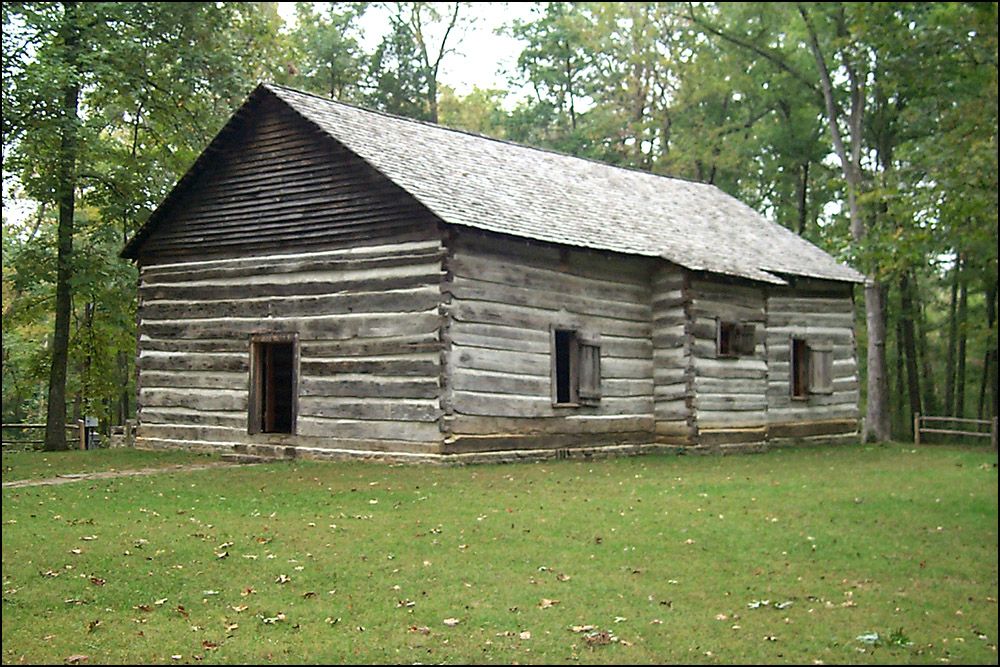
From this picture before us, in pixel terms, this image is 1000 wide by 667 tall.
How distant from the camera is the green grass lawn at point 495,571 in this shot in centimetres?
818

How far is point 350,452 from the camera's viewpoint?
19.6 metres

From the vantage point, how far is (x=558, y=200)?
923 inches

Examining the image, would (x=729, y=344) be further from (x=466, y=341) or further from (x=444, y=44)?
(x=444, y=44)

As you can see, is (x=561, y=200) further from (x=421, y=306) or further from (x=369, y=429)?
(x=369, y=429)

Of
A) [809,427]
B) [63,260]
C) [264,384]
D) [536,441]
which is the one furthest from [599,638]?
[809,427]

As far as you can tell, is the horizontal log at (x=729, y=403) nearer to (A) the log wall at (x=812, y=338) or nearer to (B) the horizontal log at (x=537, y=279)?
(A) the log wall at (x=812, y=338)

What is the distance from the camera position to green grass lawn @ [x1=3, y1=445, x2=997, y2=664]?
8.18m

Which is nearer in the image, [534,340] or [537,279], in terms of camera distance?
[534,340]

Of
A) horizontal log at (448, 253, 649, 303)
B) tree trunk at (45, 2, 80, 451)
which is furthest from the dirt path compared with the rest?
tree trunk at (45, 2, 80, 451)

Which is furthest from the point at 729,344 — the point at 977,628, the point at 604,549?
the point at 977,628

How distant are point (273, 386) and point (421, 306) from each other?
4.77m

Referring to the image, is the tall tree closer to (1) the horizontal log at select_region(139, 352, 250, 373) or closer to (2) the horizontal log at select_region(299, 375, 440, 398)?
(1) the horizontal log at select_region(139, 352, 250, 373)

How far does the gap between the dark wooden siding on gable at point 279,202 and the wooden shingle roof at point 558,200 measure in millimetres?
407

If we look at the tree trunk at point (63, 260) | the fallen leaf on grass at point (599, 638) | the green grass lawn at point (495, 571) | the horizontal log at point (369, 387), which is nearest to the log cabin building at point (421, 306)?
the horizontal log at point (369, 387)
